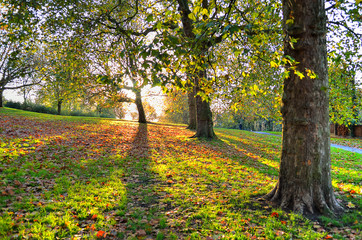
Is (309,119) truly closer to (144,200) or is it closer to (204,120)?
(144,200)

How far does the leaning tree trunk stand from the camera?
4594mm

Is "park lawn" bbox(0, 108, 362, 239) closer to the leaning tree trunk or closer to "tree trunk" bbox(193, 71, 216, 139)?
the leaning tree trunk

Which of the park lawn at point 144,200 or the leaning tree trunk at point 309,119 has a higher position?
the leaning tree trunk at point 309,119

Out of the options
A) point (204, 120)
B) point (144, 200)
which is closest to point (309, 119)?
point (144, 200)

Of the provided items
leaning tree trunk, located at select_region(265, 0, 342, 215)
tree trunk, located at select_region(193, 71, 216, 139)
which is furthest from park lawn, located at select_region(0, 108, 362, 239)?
tree trunk, located at select_region(193, 71, 216, 139)

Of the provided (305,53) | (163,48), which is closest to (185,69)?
(163,48)

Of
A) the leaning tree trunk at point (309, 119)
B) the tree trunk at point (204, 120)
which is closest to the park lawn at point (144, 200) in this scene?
the leaning tree trunk at point (309, 119)

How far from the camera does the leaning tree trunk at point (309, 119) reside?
4594mm

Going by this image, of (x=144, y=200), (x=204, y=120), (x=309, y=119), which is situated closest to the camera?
(x=309, y=119)

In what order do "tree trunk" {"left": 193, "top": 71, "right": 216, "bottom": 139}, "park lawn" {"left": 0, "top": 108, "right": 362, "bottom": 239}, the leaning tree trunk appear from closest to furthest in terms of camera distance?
"park lawn" {"left": 0, "top": 108, "right": 362, "bottom": 239}, the leaning tree trunk, "tree trunk" {"left": 193, "top": 71, "right": 216, "bottom": 139}

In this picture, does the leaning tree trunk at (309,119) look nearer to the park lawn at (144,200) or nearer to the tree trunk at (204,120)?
the park lawn at (144,200)

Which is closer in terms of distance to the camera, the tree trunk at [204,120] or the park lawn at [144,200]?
the park lawn at [144,200]

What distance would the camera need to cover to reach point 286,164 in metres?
4.89

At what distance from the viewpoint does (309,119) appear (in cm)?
457
